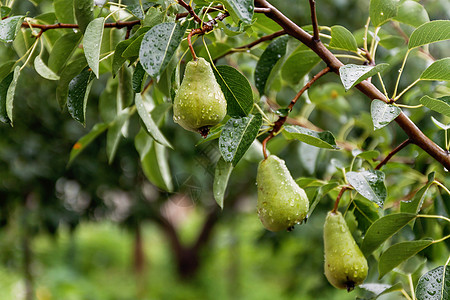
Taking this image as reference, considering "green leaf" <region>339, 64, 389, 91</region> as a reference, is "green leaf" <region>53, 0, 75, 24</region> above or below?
above

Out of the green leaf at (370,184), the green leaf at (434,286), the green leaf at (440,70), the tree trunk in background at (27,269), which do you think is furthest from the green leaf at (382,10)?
the tree trunk in background at (27,269)

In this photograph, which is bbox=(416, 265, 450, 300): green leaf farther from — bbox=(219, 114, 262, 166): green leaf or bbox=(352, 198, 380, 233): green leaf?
bbox=(219, 114, 262, 166): green leaf

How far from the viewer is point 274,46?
0.69m

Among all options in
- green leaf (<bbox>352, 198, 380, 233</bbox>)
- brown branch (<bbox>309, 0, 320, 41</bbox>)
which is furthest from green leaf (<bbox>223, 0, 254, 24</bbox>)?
green leaf (<bbox>352, 198, 380, 233</bbox>)

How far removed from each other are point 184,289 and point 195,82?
15.0 feet

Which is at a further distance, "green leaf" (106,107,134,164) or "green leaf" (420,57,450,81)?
"green leaf" (106,107,134,164)

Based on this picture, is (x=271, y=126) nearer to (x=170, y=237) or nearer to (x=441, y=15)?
(x=441, y=15)

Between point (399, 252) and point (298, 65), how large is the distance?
0.31m

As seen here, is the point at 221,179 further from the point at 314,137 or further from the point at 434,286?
the point at 434,286

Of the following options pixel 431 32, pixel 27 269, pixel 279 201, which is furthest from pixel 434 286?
pixel 27 269

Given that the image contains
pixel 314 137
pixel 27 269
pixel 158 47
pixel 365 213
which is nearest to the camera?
pixel 158 47

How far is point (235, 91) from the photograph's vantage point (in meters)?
0.53

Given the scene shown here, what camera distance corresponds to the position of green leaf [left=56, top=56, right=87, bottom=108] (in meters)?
0.58

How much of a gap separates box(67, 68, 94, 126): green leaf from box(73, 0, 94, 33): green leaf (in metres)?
0.06
